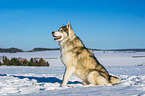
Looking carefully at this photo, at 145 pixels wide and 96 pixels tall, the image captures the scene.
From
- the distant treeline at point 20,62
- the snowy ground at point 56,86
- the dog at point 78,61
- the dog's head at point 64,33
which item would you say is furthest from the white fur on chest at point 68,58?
the distant treeline at point 20,62

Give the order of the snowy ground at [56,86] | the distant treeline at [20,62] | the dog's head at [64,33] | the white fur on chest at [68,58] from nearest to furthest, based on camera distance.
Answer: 1. the snowy ground at [56,86]
2. the white fur on chest at [68,58]
3. the dog's head at [64,33]
4. the distant treeline at [20,62]

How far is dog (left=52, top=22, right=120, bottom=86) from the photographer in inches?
231

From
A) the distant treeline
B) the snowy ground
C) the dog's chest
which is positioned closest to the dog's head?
the dog's chest

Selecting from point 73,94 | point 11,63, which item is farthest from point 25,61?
point 73,94

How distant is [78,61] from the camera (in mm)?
5977

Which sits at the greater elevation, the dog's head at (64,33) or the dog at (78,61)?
the dog's head at (64,33)

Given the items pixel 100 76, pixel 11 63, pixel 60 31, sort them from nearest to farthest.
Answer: pixel 100 76 < pixel 60 31 < pixel 11 63

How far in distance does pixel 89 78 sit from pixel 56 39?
5.85ft

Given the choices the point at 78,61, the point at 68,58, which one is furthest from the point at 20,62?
the point at 78,61

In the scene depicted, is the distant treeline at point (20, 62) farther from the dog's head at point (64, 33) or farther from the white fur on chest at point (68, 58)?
the white fur on chest at point (68, 58)

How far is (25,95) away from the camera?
4719 mm

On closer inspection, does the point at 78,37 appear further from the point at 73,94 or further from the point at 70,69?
the point at 73,94

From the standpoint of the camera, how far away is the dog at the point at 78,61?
586 cm

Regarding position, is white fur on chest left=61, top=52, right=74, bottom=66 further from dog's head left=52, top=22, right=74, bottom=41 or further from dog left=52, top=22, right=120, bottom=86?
dog's head left=52, top=22, right=74, bottom=41
